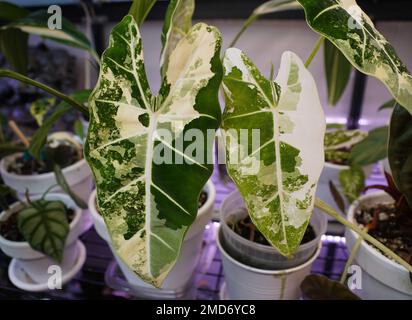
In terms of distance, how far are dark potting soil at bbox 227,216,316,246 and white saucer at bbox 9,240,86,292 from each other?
1.39 feet

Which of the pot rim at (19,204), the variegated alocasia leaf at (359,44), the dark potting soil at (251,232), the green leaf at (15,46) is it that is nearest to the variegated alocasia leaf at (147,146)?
the variegated alocasia leaf at (359,44)

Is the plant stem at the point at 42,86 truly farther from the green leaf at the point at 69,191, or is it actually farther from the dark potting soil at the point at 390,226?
the dark potting soil at the point at 390,226

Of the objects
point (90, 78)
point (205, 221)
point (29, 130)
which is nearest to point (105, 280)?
point (205, 221)

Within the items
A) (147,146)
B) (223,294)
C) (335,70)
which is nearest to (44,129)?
(147,146)

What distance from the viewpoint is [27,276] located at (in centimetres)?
95

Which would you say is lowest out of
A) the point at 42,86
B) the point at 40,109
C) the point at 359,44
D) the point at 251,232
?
the point at 251,232

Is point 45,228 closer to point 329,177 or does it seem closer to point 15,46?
point 15,46

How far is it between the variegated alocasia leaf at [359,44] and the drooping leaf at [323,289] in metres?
0.37

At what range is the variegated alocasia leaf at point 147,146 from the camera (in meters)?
0.46

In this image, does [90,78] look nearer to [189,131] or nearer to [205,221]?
[205,221]

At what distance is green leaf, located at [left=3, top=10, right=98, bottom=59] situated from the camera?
0.93 meters

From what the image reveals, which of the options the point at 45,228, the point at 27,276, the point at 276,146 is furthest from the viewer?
the point at 27,276

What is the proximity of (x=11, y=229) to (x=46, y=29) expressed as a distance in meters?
0.51

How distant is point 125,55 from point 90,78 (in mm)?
1066
